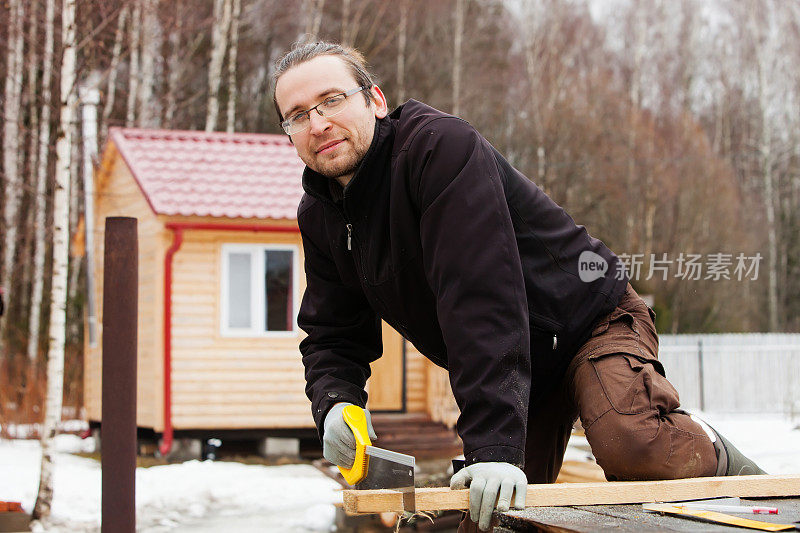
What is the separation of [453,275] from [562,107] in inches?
901

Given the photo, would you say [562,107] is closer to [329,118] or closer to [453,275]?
[329,118]

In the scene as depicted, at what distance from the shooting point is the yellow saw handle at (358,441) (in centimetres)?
218

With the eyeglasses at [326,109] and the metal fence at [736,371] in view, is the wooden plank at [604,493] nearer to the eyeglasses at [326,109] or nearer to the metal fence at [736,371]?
the eyeglasses at [326,109]

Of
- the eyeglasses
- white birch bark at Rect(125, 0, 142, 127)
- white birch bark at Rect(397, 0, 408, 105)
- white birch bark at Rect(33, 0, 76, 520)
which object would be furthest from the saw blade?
white birch bark at Rect(397, 0, 408, 105)

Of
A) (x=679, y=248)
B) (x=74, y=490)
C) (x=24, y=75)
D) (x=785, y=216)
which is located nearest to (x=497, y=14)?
(x=679, y=248)

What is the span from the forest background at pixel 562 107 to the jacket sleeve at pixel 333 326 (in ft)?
39.3

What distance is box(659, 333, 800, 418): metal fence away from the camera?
51.1 ft

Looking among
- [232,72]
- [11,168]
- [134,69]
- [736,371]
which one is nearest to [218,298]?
[11,168]

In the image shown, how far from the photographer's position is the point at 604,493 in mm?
2199

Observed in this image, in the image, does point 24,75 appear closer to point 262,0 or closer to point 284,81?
point 262,0

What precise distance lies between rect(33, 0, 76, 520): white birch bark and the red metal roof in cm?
339

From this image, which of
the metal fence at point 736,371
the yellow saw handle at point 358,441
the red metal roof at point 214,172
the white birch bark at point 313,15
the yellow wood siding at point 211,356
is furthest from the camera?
the white birch bark at point 313,15

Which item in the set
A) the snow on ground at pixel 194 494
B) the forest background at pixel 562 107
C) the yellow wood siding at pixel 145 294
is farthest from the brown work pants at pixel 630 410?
the forest background at pixel 562 107

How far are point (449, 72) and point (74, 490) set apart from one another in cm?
1741
